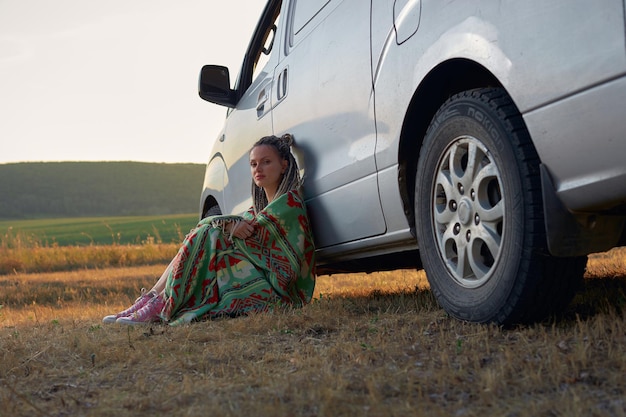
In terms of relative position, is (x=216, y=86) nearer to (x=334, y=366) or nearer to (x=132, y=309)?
(x=132, y=309)

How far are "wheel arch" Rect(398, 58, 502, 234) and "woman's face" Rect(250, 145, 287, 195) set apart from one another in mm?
1132

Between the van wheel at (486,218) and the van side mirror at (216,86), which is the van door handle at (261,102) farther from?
the van wheel at (486,218)

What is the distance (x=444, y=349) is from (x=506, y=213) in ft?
1.58

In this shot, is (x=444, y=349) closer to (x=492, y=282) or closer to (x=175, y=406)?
(x=492, y=282)

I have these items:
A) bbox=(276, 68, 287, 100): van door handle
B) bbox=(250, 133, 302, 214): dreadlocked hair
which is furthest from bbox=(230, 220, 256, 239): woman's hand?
bbox=(276, 68, 287, 100): van door handle

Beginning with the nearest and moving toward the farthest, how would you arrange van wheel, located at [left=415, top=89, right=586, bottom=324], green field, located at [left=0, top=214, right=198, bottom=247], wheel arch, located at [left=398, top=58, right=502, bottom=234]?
1. van wheel, located at [left=415, top=89, right=586, bottom=324]
2. wheel arch, located at [left=398, top=58, right=502, bottom=234]
3. green field, located at [left=0, top=214, right=198, bottom=247]

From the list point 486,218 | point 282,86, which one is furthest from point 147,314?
point 486,218

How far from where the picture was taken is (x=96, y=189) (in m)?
49.8

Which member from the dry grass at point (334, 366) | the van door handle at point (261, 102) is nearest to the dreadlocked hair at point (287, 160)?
the van door handle at point (261, 102)

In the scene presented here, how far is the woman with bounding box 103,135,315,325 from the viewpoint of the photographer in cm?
380

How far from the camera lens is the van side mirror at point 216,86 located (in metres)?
4.85

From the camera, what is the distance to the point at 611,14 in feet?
5.98

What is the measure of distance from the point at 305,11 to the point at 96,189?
48239 millimetres

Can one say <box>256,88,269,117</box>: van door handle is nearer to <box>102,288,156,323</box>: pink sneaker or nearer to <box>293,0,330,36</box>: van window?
<box>293,0,330,36</box>: van window
